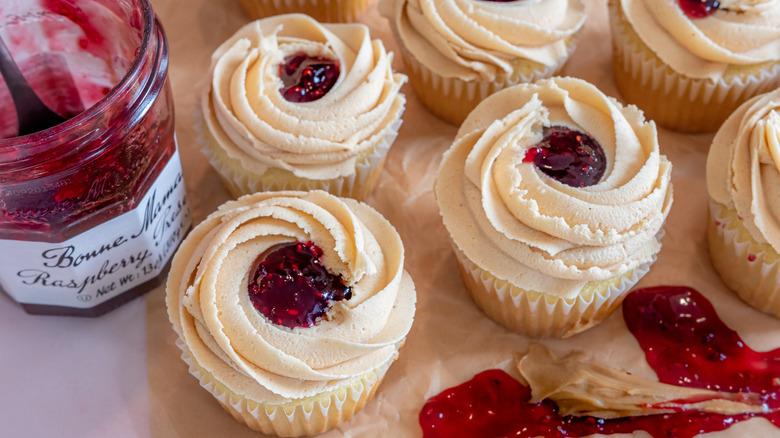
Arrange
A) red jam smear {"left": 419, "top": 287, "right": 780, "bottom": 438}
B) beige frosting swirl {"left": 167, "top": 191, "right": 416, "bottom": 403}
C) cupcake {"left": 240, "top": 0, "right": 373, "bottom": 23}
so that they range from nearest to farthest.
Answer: beige frosting swirl {"left": 167, "top": 191, "right": 416, "bottom": 403}
red jam smear {"left": 419, "top": 287, "right": 780, "bottom": 438}
cupcake {"left": 240, "top": 0, "right": 373, "bottom": 23}

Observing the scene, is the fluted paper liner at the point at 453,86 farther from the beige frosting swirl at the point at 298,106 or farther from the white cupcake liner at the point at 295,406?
the white cupcake liner at the point at 295,406

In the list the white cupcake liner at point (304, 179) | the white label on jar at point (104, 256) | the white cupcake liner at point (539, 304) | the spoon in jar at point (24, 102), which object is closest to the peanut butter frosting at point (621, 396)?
the white cupcake liner at point (539, 304)

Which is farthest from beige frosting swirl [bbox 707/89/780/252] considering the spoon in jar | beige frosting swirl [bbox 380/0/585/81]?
the spoon in jar

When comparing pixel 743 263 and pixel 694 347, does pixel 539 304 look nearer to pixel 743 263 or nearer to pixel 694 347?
pixel 694 347

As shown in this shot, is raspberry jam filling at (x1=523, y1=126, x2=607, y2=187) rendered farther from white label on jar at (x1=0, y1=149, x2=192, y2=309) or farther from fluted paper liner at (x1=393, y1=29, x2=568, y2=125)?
white label on jar at (x1=0, y1=149, x2=192, y2=309)

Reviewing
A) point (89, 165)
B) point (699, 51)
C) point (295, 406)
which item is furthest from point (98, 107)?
point (699, 51)

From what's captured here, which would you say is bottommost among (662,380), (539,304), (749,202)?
(662,380)

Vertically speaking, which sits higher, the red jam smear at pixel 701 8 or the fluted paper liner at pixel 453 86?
the red jam smear at pixel 701 8
